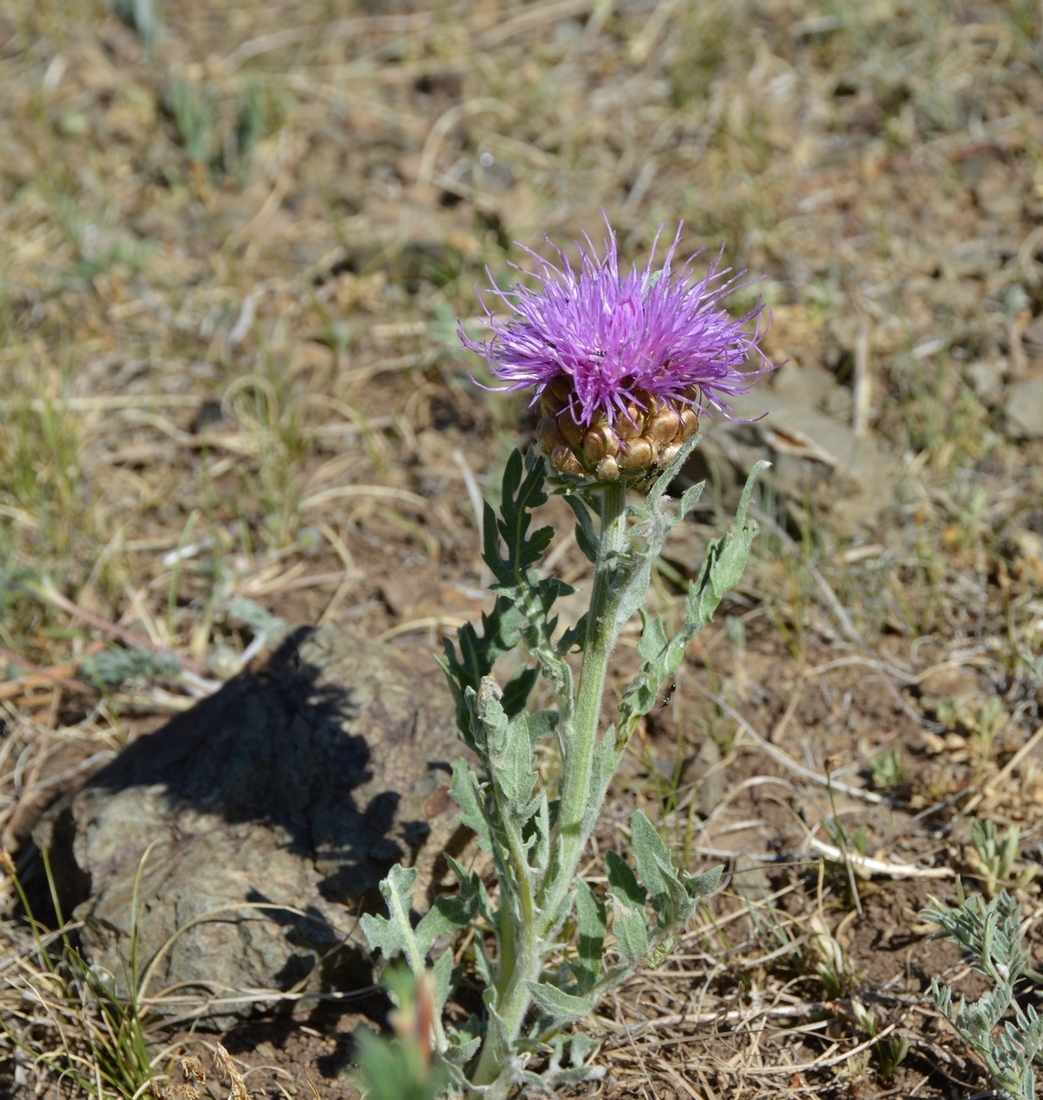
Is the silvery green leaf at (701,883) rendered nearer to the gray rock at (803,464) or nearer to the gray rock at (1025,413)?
the gray rock at (803,464)

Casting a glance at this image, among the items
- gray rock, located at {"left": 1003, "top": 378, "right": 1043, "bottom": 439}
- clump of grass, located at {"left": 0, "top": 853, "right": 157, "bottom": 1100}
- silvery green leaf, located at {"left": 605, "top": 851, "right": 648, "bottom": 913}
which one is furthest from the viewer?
A: gray rock, located at {"left": 1003, "top": 378, "right": 1043, "bottom": 439}

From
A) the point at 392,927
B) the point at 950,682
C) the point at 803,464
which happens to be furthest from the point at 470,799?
the point at 803,464

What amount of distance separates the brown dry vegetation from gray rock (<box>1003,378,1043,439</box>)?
0.03m

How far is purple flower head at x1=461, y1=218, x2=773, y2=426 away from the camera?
7.50ft

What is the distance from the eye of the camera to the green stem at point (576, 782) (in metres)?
2.31

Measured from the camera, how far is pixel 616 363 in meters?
2.29

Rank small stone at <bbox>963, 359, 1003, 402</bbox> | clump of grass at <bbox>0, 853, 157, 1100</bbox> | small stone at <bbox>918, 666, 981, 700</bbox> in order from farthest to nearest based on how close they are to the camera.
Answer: small stone at <bbox>963, 359, 1003, 402</bbox>, small stone at <bbox>918, 666, 981, 700</bbox>, clump of grass at <bbox>0, 853, 157, 1100</bbox>

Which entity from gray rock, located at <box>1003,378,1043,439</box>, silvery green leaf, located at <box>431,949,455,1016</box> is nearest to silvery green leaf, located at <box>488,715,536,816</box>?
silvery green leaf, located at <box>431,949,455,1016</box>

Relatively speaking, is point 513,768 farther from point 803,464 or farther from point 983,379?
point 983,379

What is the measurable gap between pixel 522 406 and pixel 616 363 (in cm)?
240

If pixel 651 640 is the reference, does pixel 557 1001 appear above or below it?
below

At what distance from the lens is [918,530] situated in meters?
3.96

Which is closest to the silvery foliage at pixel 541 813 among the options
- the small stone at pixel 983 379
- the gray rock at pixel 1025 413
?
the gray rock at pixel 1025 413

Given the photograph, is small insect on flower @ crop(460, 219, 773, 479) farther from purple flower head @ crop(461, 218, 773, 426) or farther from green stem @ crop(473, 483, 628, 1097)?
green stem @ crop(473, 483, 628, 1097)
